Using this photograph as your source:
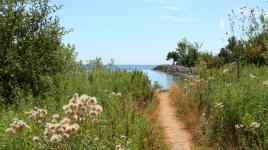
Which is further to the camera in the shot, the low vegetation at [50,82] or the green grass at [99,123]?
the low vegetation at [50,82]

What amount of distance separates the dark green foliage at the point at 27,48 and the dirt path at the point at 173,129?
320 centimetres

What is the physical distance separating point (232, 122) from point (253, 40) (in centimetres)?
1445

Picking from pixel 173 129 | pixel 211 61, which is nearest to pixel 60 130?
pixel 173 129

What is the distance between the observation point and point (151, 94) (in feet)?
50.4

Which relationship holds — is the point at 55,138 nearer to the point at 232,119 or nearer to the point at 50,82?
the point at 232,119

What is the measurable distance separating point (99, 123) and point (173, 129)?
14.3ft

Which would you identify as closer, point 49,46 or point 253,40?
point 49,46

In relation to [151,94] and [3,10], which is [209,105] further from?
[3,10]

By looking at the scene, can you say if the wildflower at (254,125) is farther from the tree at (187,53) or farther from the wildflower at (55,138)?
Result: the tree at (187,53)

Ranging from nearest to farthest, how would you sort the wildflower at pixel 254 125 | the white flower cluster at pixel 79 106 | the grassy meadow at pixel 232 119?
the white flower cluster at pixel 79 106 < the wildflower at pixel 254 125 < the grassy meadow at pixel 232 119

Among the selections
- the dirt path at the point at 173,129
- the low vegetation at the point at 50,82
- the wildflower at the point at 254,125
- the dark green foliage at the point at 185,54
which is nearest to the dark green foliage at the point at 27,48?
the low vegetation at the point at 50,82

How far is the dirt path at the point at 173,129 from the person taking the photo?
1024 centimetres

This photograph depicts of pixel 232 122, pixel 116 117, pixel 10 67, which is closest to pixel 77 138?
pixel 116 117

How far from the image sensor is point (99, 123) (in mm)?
7863
